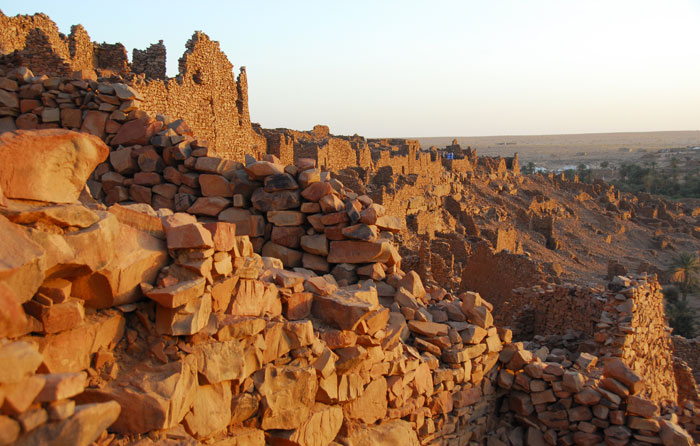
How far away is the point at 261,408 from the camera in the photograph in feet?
11.1

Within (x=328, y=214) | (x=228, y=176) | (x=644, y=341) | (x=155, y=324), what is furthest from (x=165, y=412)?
(x=644, y=341)

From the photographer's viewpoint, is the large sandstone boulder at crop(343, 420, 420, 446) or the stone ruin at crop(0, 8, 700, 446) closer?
the stone ruin at crop(0, 8, 700, 446)

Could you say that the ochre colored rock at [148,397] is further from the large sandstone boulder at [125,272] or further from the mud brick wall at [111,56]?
the mud brick wall at [111,56]

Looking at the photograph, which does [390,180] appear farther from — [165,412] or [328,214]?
[165,412]

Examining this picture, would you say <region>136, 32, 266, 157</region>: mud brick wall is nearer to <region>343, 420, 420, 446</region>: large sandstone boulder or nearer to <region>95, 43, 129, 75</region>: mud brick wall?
<region>95, 43, 129, 75</region>: mud brick wall

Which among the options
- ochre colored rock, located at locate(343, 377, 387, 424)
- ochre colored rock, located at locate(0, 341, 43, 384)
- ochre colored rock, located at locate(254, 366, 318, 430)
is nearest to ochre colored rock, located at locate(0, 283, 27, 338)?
ochre colored rock, located at locate(0, 341, 43, 384)

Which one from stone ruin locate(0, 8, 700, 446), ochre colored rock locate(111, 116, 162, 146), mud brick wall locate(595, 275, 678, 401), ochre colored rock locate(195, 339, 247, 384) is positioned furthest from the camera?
mud brick wall locate(595, 275, 678, 401)

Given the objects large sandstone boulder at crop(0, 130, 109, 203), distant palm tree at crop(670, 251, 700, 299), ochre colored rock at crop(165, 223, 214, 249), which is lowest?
distant palm tree at crop(670, 251, 700, 299)

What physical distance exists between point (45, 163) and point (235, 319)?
1.33 meters

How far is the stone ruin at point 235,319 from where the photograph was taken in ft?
8.67

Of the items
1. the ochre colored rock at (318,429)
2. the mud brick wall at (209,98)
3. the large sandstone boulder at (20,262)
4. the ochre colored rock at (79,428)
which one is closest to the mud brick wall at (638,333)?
the ochre colored rock at (318,429)

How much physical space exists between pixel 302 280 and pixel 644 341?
611 cm

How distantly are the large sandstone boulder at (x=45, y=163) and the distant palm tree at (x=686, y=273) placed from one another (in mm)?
25124

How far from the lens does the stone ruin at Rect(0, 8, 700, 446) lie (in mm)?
2643
